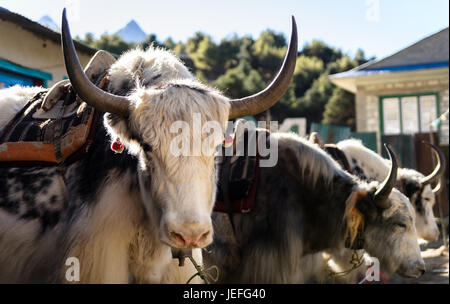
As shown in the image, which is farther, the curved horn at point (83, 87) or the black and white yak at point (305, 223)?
the black and white yak at point (305, 223)

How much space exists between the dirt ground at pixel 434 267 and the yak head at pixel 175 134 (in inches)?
217

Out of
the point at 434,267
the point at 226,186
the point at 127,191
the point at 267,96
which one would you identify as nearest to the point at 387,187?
the point at 226,186

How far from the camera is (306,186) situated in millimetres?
4320

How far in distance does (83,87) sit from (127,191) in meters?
0.58

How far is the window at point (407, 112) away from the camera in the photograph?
14.0 meters

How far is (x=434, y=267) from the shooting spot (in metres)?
8.14

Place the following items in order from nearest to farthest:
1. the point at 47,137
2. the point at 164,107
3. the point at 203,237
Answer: the point at 203,237, the point at 164,107, the point at 47,137

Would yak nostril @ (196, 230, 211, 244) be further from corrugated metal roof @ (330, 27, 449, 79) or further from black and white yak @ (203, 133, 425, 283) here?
corrugated metal roof @ (330, 27, 449, 79)

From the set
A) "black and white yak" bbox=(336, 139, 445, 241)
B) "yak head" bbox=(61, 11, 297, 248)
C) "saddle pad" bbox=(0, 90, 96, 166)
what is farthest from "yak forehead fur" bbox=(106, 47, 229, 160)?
"black and white yak" bbox=(336, 139, 445, 241)

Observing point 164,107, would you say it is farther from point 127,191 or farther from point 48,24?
point 48,24

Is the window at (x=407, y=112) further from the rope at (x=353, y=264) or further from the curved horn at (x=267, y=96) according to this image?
the curved horn at (x=267, y=96)

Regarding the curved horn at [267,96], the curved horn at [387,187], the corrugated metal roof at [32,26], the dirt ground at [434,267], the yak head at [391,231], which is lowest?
the dirt ground at [434,267]

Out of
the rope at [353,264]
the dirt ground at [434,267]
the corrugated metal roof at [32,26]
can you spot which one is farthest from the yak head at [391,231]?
the corrugated metal roof at [32,26]
